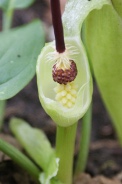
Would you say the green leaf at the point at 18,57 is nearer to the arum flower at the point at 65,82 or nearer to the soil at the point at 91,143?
the arum flower at the point at 65,82

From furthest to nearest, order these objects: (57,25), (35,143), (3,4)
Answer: (3,4), (35,143), (57,25)

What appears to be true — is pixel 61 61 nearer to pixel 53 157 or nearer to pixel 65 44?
pixel 65 44

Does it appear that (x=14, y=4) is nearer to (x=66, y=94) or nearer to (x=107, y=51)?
(x=107, y=51)

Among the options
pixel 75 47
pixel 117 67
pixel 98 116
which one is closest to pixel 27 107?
pixel 98 116

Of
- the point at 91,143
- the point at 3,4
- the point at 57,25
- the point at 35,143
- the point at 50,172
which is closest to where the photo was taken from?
the point at 57,25

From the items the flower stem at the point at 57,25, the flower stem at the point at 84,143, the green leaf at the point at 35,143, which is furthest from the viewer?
the flower stem at the point at 84,143

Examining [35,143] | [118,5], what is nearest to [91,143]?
[35,143]

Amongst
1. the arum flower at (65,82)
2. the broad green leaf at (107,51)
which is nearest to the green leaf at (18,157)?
the arum flower at (65,82)
